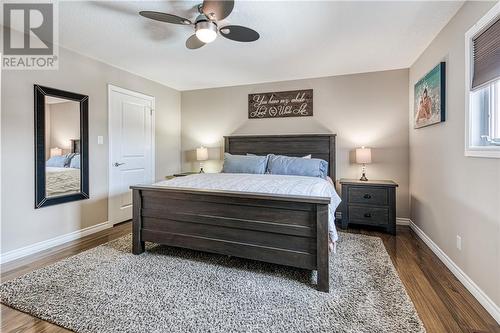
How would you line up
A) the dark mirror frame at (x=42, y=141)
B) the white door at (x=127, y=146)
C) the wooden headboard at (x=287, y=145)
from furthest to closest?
1. the wooden headboard at (x=287, y=145)
2. the white door at (x=127, y=146)
3. the dark mirror frame at (x=42, y=141)

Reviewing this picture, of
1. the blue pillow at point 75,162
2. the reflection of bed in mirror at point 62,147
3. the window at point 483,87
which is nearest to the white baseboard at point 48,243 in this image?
the reflection of bed in mirror at point 62,147

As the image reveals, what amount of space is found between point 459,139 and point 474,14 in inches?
39.7

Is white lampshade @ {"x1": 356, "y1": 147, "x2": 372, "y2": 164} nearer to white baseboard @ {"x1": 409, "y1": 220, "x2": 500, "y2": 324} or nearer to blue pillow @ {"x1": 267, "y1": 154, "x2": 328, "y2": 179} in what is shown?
blue pillow @ {"x1": 267, "y1": 154, "x2": 328, "y2": 179}

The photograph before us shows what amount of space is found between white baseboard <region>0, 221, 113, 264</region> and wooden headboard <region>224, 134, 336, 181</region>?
7.95 ft

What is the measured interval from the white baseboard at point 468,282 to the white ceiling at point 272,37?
234 cm

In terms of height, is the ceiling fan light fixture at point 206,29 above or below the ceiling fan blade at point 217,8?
below

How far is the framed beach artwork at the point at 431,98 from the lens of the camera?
2471 mm

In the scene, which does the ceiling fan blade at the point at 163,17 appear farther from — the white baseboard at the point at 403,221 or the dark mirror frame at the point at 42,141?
the white baseboard at the point at 403,221

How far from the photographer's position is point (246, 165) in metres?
3.80

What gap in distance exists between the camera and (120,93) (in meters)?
3.81

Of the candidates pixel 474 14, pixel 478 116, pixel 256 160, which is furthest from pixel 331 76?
pixel 478 116

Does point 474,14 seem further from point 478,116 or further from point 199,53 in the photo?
point 199,53

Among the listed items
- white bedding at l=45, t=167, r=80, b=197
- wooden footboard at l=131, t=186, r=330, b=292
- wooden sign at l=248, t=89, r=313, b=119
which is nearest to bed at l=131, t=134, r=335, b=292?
wooden footboard at l=131, t=186, r=330, b=292

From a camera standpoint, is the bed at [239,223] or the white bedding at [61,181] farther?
the white bedding at [61,181]
